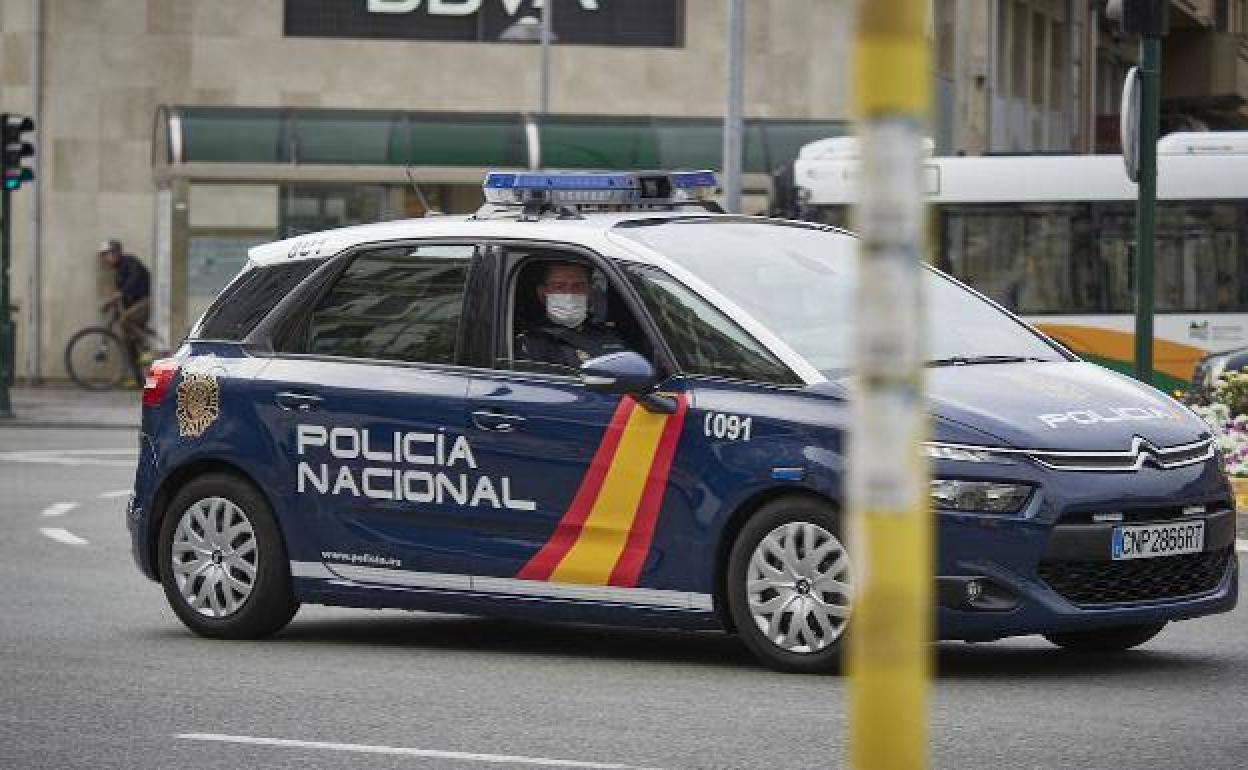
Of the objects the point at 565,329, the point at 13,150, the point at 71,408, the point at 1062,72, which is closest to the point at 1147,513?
the point at 565,329

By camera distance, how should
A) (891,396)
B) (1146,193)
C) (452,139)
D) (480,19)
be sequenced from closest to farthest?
(891,396) → (1146,193) → (452,139) → (480,19)

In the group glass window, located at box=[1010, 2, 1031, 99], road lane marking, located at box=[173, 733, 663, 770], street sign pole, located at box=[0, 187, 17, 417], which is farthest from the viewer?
glass window, located at box=[1010, 2, 1031, 99]

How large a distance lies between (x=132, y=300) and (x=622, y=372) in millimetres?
28053

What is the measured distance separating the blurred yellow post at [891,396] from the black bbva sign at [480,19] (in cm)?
3725

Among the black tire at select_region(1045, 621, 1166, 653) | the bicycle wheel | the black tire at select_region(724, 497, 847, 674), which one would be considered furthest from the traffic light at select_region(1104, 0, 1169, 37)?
the bicycle wheel

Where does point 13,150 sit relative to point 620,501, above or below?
above

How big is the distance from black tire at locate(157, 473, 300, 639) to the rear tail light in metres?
0.43

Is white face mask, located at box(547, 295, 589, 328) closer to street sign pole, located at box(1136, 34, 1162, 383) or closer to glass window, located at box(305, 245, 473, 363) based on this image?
glass window, located at box(305, 245, 473, 363)

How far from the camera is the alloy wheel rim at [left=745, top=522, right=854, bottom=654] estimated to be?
9242 millimetres

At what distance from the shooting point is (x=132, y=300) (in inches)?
→ 1458

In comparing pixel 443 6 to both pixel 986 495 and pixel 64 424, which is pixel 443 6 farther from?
pixel 986 495

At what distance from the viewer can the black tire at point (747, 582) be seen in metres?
9.28

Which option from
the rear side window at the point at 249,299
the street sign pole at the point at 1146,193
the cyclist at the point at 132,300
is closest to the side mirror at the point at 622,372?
Result: the rear side window at the point at 249,299

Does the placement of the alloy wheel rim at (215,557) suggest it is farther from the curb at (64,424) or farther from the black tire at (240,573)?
the curb at (64,424)
